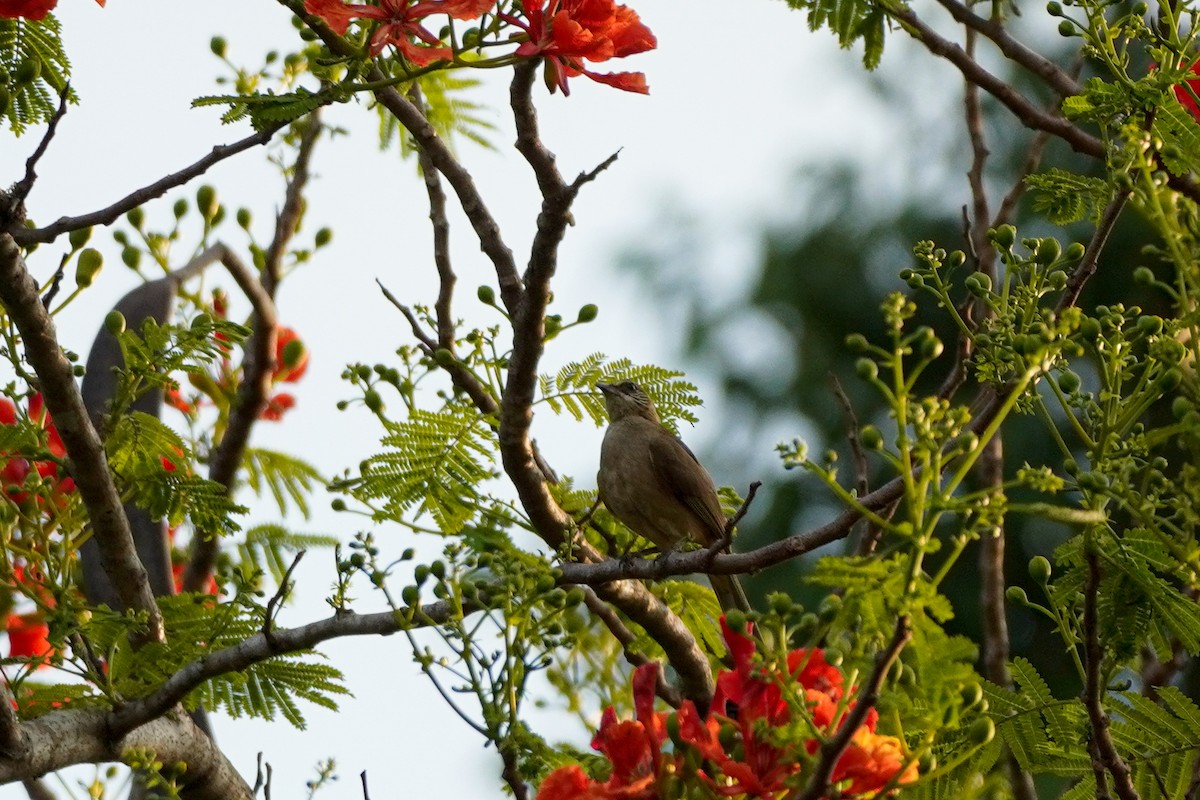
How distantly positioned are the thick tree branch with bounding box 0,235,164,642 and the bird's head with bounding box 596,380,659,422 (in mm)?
1438

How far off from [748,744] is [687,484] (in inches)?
135

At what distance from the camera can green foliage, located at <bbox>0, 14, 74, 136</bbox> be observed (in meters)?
3.15

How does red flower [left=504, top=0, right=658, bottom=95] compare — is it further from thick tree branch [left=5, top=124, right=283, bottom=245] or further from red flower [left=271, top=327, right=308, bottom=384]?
red flower [left=271, top=327, right=308, bottom=384]

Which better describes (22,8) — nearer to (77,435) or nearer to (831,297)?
(77,435)

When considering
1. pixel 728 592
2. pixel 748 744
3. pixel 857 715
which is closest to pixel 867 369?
pixel 857 715

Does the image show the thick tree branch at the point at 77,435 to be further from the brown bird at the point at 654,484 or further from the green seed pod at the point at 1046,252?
the green seed pod at the point at 1046,252

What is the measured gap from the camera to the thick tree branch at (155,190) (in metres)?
2.78


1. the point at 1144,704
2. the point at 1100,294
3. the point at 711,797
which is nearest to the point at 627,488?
the point at 1144,704

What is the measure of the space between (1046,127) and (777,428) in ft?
29.8

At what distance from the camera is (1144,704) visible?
2.75m

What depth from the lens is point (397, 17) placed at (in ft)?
8.95

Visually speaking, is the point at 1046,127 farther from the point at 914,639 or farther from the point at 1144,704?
the point at 914,639

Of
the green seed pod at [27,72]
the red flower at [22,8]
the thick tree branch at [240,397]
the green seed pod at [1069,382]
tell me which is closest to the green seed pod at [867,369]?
the green seed pod at [1069,382]

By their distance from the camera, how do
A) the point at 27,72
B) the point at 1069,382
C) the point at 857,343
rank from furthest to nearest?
the point at 27,72 < the point at 1069,382 < the point at 857,343
